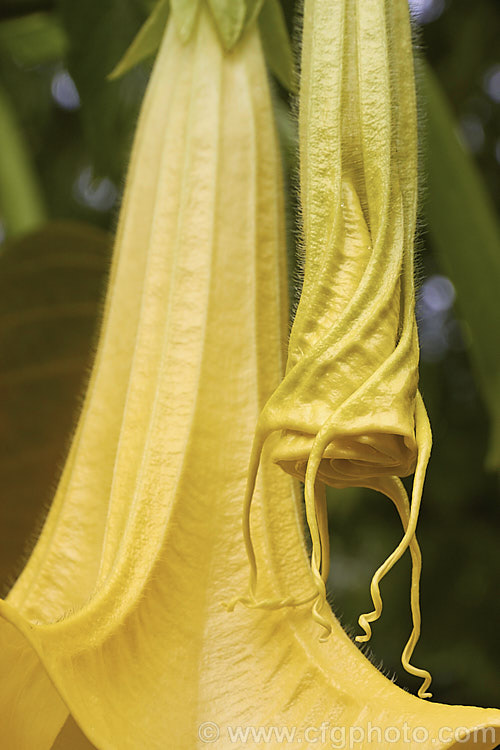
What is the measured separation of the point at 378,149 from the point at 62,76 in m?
1.03

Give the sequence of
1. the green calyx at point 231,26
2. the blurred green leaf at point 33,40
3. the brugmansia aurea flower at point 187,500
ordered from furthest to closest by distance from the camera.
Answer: the blurred green leaf at point 33,40, the green calyx at point 231,26, the brugmansia aurea flower at point 187,500

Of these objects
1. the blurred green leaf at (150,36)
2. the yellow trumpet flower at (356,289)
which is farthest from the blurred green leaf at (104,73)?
the yellow trumpet flower at (356,289)

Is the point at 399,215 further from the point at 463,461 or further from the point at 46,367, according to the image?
the point at 463,461

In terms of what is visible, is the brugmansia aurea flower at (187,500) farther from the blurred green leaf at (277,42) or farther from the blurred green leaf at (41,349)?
the blurred green leaf at (41,349)

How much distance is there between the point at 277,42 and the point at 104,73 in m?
0.32

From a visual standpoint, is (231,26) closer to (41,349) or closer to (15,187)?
(41,349)

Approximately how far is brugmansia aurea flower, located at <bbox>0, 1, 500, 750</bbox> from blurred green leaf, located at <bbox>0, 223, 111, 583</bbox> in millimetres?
300

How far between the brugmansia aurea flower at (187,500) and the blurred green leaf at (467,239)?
0.30 metres

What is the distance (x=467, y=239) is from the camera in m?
Answer: 0.82

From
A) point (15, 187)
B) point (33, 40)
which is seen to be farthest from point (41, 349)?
point (33, 40)

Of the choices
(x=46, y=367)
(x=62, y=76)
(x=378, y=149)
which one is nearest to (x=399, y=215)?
(x=378, y=149)

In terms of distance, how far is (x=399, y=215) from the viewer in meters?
0.42

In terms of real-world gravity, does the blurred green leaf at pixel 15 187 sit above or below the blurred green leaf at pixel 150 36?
below

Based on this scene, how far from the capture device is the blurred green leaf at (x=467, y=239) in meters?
0.76
